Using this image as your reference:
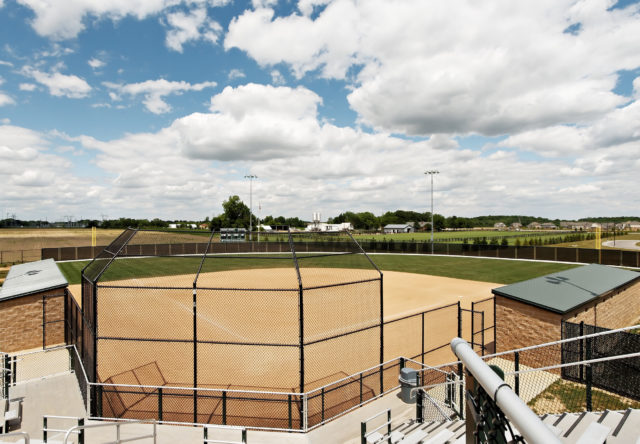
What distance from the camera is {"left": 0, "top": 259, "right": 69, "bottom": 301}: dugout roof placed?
1344 cm

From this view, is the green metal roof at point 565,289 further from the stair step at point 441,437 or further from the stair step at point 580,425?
the stair step at point 441,437

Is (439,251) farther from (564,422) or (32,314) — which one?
(564,422)

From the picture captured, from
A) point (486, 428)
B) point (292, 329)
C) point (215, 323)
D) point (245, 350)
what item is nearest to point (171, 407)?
point (245, 350)

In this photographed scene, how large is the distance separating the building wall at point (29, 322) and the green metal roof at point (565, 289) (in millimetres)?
17691

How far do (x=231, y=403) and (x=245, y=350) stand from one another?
13.9ft

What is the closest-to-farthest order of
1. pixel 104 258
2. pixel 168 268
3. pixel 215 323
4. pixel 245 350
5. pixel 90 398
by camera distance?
pixel 90 398, pixel 104 258, pixel 245 350, pixel 215 323, pixel 168 268

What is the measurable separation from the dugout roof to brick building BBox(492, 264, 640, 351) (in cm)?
1750

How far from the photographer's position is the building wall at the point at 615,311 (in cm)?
1215

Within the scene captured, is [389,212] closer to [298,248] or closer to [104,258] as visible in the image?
[298,248]

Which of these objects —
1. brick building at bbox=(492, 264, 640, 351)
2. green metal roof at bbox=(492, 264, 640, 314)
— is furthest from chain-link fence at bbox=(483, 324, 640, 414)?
green metal roof at bbox=(492, 264, 640, 314)

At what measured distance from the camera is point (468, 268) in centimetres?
3434

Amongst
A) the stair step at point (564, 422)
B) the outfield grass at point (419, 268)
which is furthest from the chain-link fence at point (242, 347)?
the outfield grass at point (419, 268)

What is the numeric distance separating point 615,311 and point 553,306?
5.88m

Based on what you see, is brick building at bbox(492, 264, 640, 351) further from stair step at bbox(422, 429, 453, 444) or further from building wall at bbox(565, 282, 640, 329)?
stair step at bbox(422, 429, 453, 444)
